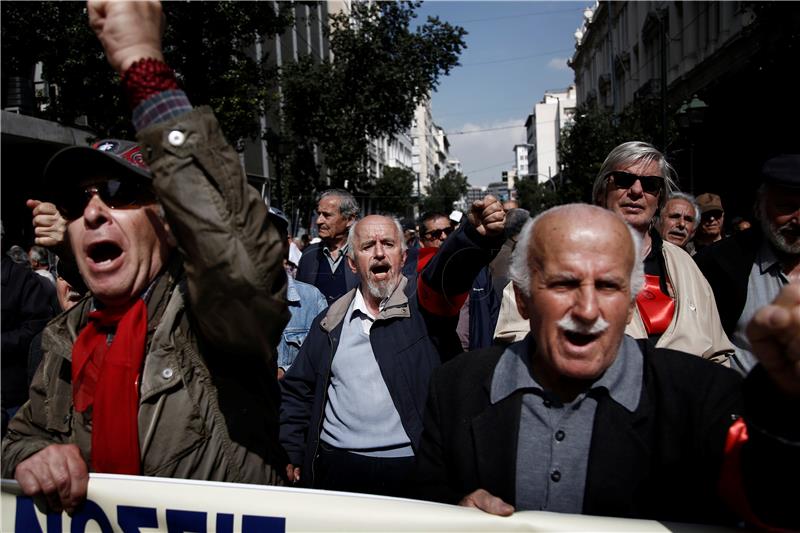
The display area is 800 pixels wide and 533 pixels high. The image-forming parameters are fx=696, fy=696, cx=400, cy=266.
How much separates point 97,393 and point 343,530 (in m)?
0.78

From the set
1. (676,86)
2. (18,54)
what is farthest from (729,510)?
(676,86)

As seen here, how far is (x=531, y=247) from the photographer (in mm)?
2082

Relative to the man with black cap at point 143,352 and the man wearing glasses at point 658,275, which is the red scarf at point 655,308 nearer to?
the man wearing glasses at point 658,275

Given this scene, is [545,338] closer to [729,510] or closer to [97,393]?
[729,510]

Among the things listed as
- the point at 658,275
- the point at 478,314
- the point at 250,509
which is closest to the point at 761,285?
the point at 658,275

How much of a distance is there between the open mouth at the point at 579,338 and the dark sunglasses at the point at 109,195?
127cm

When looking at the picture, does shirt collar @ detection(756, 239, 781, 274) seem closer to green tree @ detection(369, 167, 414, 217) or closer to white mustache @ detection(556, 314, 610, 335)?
white mustache @ detection(556, 314, 610, 335)

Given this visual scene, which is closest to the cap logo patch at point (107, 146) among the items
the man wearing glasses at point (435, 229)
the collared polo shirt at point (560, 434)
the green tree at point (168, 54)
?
the collared polo shirt at point (560, 434)

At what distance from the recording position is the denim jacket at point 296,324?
4648 millimetres

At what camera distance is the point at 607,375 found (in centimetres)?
198

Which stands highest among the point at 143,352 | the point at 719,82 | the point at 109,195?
the point at 719,82

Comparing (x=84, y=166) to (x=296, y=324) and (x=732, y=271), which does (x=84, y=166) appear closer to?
(x=296, y=324)

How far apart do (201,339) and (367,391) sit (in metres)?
1.48

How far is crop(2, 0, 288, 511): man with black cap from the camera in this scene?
65.7 inches
